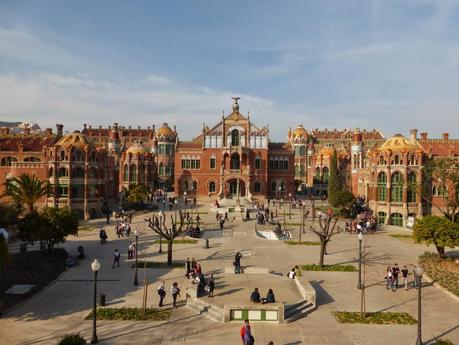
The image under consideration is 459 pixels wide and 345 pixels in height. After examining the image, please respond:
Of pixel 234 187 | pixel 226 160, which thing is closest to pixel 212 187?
pixel 234 187

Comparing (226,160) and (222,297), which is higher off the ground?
(226,160)

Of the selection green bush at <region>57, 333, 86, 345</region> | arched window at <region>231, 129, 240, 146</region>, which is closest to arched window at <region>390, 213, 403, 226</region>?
arched window at <region>231, 129, 240, 146</region>

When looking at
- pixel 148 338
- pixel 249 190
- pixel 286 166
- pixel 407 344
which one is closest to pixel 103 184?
pixel 249 190

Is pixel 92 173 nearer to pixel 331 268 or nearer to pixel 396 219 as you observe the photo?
pixel 331 268

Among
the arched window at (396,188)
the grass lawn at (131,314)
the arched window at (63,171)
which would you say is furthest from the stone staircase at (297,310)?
the arched window at (63,171)

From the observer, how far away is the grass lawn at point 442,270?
27469mm

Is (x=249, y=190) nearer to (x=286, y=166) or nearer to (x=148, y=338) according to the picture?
(x=286, y=166)

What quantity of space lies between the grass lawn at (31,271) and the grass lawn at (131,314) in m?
5.29

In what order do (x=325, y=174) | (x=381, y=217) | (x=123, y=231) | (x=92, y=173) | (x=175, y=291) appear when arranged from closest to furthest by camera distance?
(x=175, y=291), (x=123, y=231), (x=381, y=217), (x=92, y=173), (x=325, y=174)

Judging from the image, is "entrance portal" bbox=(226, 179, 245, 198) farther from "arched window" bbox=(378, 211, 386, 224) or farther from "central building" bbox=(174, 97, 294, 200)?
"arched window" bbox=(378, 211, 386, 224)

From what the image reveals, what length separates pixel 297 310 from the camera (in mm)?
21469

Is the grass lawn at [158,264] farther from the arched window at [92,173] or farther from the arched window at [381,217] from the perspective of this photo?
the arched window at [381,217]

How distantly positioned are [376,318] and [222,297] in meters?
7.98

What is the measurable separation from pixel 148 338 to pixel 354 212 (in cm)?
4741
